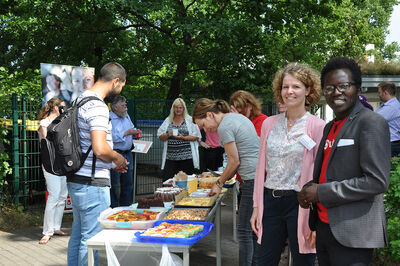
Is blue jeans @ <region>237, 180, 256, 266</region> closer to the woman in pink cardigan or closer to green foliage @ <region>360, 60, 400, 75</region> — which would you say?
the woman in pink cardigan

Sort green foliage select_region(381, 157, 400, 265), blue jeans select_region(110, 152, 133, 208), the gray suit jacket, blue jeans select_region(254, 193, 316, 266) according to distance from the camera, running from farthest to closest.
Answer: blue jeans select_region(110, 152, 133, 208) < green foliage select_region(381, 157, 400, 265) < blue jeans select_region(254, 193, 316, 266) < the gray suit jacket

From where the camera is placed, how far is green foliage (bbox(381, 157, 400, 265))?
12.8 feet

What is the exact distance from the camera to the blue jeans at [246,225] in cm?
342

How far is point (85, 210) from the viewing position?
3070mm

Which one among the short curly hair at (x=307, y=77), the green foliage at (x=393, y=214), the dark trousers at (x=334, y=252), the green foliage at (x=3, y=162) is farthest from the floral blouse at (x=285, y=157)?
the green foliage at (x=3, y=162)

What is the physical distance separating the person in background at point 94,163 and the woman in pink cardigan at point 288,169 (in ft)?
3.73

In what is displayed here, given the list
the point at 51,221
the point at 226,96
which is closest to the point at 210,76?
the point at 226,96

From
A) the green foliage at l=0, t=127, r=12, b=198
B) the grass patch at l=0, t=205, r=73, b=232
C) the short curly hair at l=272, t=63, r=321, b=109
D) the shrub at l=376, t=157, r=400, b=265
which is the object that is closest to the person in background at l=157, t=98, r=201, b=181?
the grass patch at l=0, t=205, r=73, b=232

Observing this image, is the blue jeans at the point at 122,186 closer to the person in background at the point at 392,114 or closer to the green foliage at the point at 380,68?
the person in background at the point at 392,114

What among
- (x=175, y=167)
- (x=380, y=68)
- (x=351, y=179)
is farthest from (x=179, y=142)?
(x=380, y=68)

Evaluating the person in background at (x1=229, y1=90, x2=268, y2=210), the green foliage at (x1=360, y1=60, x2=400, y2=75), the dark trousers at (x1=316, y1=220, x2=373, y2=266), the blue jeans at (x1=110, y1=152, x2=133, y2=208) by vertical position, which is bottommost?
the blue jeans at (x1=110, y1=152, x2=133, y2=208)

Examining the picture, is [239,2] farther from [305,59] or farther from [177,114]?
[177,114]

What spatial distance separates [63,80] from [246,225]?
4.96 m

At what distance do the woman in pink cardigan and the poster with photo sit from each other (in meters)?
5.17
